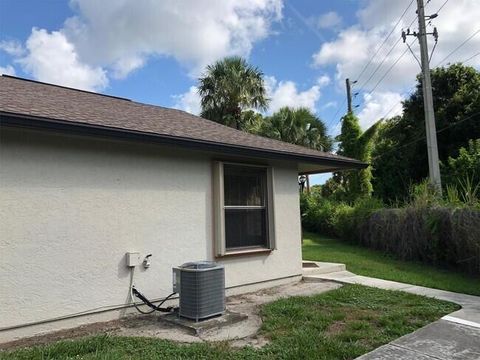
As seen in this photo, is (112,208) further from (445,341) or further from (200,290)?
(445,341)

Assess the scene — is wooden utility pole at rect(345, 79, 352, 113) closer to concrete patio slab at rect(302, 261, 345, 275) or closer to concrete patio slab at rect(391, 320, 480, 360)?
concrete patio slab at rect(302, 261, 345, 275)

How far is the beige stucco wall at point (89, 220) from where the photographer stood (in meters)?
4.98

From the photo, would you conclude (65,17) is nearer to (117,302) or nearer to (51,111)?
(51,111)

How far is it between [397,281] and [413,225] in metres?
3.47

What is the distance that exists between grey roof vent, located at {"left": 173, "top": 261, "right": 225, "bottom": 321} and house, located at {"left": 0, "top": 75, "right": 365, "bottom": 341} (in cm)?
85

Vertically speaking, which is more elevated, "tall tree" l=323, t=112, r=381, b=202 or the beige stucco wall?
"tall tree" l=323, t=112, r=381, b=202

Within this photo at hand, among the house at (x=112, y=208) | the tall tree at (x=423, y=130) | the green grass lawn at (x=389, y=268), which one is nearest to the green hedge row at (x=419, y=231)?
the green grass lawn at (x=389, y=268)

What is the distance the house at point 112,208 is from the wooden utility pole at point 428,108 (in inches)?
290

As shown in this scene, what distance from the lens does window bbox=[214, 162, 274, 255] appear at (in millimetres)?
7125

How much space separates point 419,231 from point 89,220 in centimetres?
881

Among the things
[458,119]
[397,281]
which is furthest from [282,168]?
[458,119]

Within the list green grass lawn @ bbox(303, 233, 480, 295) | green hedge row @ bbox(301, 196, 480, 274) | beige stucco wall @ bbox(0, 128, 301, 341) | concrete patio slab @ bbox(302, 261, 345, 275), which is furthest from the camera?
green hedge row @ bbox(301, 196, 480, 274)

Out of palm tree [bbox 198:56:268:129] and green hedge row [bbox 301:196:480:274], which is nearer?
green hedge row [bbox 301:196:480:274]

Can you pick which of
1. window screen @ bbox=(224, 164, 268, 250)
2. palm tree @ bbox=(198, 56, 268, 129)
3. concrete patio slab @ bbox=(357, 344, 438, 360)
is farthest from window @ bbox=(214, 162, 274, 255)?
palm tree @ bbox=(198, 56, 268, 129)
